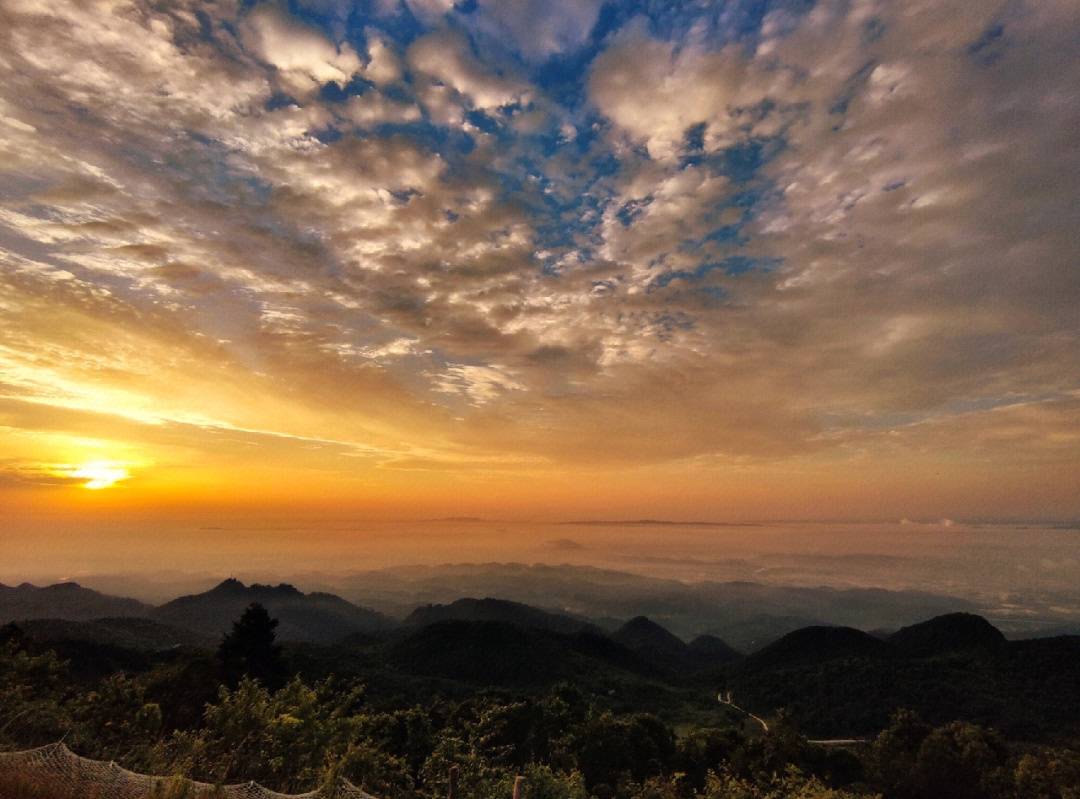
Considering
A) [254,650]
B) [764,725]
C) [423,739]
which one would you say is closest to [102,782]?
[423,739]

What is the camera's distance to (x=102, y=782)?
55.5ft

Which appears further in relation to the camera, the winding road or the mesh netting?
the winding road

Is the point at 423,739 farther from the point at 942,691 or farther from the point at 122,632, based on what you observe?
the point at 122,632

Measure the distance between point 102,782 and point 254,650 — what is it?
6356 centimetres

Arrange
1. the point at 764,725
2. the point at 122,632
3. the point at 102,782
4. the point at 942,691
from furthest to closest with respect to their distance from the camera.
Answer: the point at 122,632
the point at 942,691
the point at 764,725
the point at 102,782

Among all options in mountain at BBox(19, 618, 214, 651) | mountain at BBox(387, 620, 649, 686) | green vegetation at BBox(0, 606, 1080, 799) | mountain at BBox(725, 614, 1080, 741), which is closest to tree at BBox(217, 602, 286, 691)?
green vegetation at BBox(0, 606, 1080, 799)

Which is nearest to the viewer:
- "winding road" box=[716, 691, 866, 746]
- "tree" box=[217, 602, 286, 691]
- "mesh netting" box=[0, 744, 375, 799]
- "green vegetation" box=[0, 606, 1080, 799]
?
"mesh netting" box=[0, 744, 375, 799]

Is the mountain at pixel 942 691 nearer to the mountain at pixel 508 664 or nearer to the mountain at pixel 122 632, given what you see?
the mountain at pixel 508 664

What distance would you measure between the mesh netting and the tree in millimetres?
54457

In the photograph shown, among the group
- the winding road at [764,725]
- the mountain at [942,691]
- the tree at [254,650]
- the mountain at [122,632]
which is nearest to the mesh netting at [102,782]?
the tree at [254,650]

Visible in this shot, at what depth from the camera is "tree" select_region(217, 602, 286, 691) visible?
218 feet

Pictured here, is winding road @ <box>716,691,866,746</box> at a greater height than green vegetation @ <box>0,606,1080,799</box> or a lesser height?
lesser

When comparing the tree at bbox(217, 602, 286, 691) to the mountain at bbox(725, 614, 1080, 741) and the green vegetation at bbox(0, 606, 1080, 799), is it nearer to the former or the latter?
the green vegetation at bbox(0, 606, 1080, 799)

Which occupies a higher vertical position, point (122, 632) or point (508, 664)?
point (122, 632)
